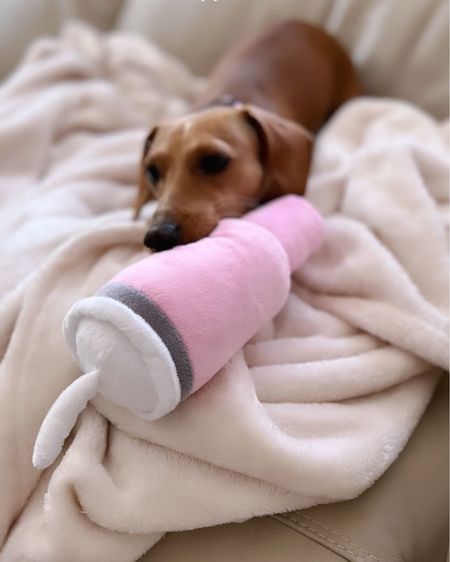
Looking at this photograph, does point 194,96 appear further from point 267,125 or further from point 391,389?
point 391,389

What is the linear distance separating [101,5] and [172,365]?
145 cm

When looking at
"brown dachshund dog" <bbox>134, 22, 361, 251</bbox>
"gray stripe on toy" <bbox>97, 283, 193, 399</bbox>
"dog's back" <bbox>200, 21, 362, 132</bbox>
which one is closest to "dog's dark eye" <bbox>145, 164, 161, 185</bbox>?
"brown dachshund dog" <bbox>134, 22, 361, 251</bbox>

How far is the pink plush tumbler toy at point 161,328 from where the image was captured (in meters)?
0.55

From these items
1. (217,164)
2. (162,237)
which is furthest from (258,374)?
(217,164)

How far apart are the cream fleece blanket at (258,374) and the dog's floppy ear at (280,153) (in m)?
0.03

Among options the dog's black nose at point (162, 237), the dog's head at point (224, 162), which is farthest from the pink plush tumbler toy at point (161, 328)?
the dog's head at point (224, 162)

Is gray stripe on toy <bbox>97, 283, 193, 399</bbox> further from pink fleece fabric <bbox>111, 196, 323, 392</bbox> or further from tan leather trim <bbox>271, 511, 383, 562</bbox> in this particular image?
tan leather trim <bbox>271, 511, 383, 562</bbox>

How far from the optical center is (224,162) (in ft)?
3.42

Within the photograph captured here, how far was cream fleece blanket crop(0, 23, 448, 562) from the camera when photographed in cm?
61

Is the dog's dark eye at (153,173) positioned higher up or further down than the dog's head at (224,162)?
further down

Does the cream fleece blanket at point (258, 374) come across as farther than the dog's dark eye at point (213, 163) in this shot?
No

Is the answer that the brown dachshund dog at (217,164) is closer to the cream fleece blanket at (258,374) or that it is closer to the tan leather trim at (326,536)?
the cream fleece blanket at (258,374)

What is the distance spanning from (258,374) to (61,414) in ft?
0.75

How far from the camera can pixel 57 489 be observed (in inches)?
23.6
